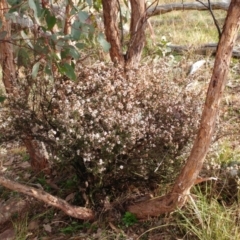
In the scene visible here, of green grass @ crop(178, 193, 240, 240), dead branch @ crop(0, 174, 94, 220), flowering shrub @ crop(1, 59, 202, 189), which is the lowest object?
green grass @ crop(178, 193, 240, 240)

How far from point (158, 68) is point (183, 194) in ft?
3.59

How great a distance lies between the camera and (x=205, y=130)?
6.87ft

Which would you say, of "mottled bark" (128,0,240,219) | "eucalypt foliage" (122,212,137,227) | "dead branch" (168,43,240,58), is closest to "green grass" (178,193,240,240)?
"mottled bark" (128,0,240,219)

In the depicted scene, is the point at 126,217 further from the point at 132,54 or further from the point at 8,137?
the point at 132,54

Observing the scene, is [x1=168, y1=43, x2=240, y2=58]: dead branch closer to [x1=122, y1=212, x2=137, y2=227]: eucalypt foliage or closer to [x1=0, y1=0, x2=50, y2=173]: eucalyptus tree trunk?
[x1=0, y1=0, x2=50, y2=173]: eucalyptus tree trunk

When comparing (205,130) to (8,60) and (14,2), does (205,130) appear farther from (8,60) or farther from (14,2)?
(8,60)

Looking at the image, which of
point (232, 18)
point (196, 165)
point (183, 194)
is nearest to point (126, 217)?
point (183, 194)

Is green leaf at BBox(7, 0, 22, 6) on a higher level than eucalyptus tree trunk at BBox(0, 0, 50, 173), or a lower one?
higher

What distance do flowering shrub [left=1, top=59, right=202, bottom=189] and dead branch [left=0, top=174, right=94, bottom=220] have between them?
0.23 m

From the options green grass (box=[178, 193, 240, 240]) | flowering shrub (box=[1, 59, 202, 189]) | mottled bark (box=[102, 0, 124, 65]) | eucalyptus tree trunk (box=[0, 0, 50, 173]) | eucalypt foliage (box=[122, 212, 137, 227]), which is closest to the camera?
green grass (box=[178, 193, 240, 240])

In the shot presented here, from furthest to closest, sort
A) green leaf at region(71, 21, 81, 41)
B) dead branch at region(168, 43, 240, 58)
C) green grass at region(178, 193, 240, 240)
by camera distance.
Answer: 1. dead branch at region(168, 43, 240, 58)
2. green grass at region(178, 193, 240, 240)
3. green leaf at region(71, 21, 81, 41)

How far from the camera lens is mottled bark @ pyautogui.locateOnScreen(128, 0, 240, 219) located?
6.14ft

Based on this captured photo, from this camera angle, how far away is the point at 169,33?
6.05 m

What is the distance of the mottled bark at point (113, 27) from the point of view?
3.13m
